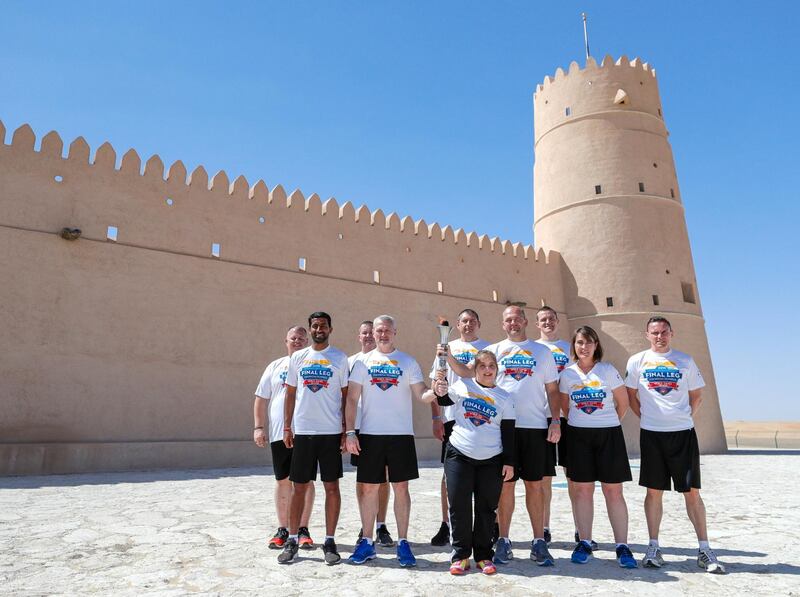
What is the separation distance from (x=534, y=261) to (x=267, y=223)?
7.19m

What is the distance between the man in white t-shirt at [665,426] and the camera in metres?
3.34

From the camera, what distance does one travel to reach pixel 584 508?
3.46 metres

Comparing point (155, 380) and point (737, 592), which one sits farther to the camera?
point (155, 380)

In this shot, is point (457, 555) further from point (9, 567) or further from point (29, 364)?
point (29, 364)

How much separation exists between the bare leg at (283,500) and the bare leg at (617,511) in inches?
79.0

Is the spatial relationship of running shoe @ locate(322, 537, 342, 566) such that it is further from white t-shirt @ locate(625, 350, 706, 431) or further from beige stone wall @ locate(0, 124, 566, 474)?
beige stone wall @ locate(0, 124, 566, 474)

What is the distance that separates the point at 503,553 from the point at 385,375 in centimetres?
123

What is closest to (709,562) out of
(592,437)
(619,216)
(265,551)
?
(592,437)

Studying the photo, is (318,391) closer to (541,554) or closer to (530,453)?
(530,453)

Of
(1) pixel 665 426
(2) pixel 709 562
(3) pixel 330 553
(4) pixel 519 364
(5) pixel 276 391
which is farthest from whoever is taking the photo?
(5) pixel 276 391

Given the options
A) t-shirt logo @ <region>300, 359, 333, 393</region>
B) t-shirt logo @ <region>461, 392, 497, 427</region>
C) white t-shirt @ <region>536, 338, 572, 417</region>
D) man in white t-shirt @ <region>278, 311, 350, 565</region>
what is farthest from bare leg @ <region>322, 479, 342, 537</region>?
white t-shirt @ <region>536, 338, 572, 417</region>

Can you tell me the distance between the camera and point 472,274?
44.9ft

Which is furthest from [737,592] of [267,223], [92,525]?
[267,223]

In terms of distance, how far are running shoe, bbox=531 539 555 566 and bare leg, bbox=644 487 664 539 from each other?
0.61m
